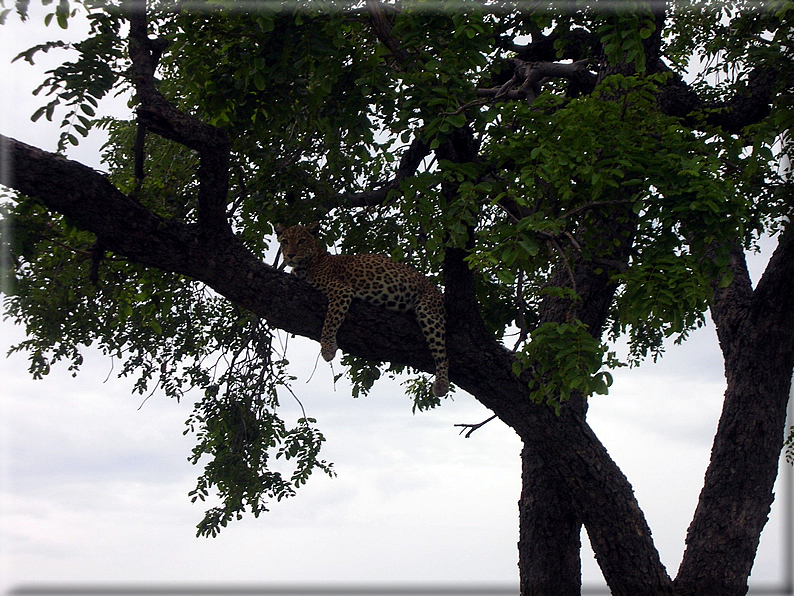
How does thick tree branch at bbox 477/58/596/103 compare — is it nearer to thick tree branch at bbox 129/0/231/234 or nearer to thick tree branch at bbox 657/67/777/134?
thick tree branch at bbox 657/67/777/134

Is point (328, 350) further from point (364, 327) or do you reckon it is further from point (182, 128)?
point (182, 128)

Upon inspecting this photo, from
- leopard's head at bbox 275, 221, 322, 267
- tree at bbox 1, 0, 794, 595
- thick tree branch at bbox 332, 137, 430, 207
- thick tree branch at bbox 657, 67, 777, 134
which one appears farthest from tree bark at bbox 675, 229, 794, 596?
leopard's head at bbox 275, 221, 322, 267

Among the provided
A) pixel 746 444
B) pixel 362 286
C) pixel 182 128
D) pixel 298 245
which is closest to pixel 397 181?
pixel 298 245

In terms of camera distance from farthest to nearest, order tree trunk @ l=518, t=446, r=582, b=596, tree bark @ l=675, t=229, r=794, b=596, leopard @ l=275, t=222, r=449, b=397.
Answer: tree trunk @ l=518, t=446, r=582, b=596 → tree bark @ l=675, t=229, r=794, b=596 → leopard @ l=275, t=222, r=449, b=397

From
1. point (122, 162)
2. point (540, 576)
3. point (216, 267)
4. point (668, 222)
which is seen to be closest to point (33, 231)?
point (216, 267)

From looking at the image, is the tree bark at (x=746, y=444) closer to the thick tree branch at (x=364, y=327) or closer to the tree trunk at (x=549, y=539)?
the thick tree branch at (x=364, y=327)

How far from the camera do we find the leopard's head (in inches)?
328

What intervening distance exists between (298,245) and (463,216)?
2502 mm

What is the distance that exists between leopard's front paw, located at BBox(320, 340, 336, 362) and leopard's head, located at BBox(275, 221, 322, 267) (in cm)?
140

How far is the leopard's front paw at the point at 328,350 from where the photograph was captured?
7230 millimetres

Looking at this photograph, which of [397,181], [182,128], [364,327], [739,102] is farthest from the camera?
[739,102]

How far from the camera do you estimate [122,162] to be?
9914 millimetres

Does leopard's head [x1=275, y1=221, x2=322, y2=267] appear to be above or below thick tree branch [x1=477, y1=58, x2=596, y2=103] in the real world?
below

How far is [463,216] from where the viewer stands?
6.45m
